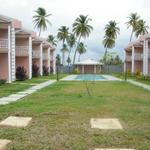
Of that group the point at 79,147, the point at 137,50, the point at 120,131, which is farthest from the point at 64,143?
the point at 137,50

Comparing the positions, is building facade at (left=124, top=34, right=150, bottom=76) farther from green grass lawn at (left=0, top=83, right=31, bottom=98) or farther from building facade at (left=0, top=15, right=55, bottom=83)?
green grass lawn at (left=0, top=83, right=31, bottom=98)

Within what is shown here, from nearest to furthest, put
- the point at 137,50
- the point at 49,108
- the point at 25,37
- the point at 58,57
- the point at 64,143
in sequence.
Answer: the point at 64,143, the point at 49,108, the point at 25,37, the point at 137,50, the point at 58,57

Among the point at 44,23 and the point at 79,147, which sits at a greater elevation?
the point at 44,23

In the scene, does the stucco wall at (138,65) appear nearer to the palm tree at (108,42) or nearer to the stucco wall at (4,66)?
the palm tree at (108,42)

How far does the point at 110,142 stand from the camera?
330 inches

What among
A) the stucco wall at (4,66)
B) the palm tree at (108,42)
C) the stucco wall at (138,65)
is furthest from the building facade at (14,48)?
the palm tree at (108,42)

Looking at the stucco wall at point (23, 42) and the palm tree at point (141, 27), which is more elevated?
the palm tree at point (141, 27)

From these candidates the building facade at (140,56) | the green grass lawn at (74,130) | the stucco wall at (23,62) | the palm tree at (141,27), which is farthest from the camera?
the palm tree at (141,27)

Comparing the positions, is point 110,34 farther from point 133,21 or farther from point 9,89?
point 9,89

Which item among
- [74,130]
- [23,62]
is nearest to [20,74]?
[23,62]

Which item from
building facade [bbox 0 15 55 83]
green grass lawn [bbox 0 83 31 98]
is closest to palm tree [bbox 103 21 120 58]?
building facade [bbox 0 15 55 83]

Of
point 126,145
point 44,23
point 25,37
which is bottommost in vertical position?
point 126,145

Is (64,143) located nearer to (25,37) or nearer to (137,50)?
(25,37)

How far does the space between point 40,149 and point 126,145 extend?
1.79 meters
